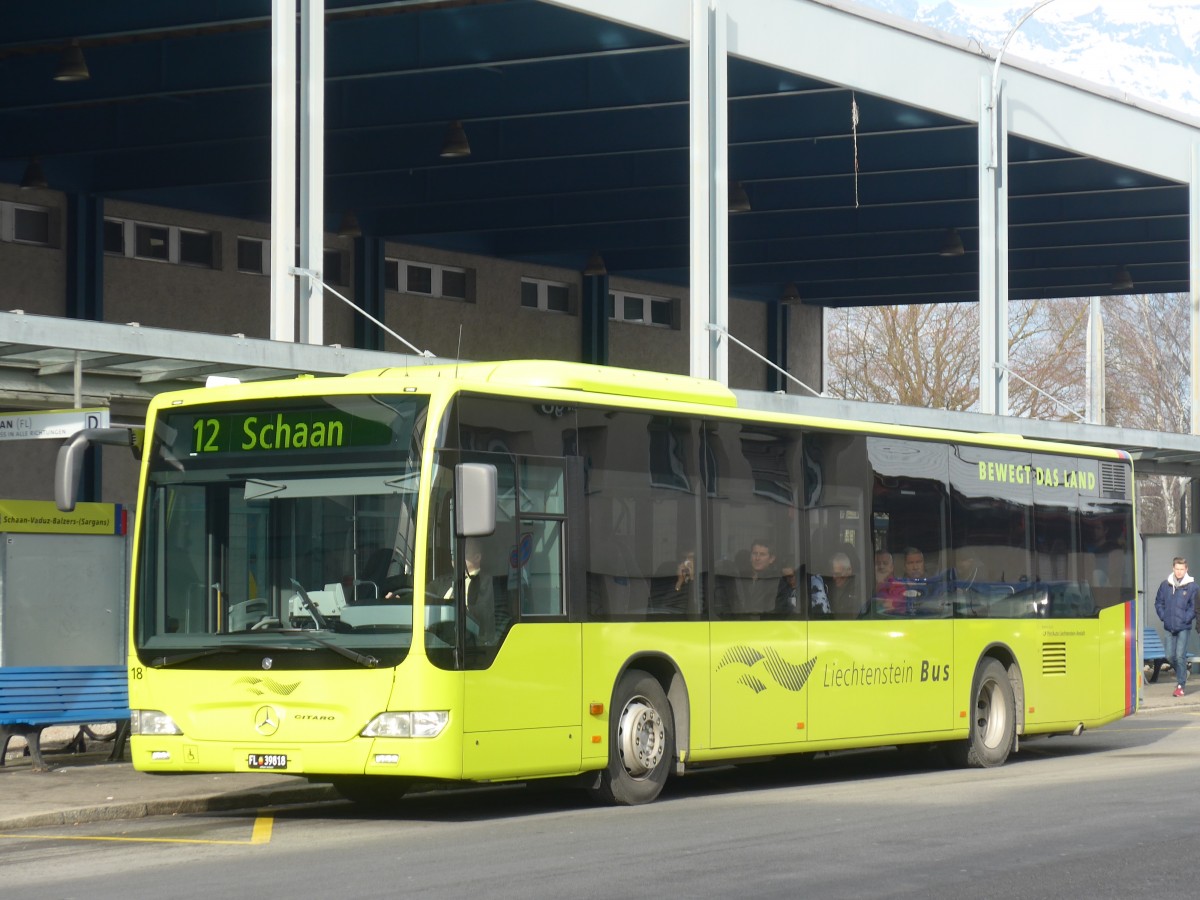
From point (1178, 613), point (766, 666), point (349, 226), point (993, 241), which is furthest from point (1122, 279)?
point (766, 666)

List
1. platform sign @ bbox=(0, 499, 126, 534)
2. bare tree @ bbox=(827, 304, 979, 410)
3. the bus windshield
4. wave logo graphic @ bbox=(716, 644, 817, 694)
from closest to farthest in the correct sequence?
the bus windshield, wave logo graphic @ bbox=(716, 644, 817, 694), platform sign @ bbox=(0, 499, 126, 534), bare tree @ bbox=(827, 304, 979, 410)

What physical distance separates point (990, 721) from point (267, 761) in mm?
7758

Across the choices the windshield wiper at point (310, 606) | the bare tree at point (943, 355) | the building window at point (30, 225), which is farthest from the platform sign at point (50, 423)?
the bare tree at point (943, 355)

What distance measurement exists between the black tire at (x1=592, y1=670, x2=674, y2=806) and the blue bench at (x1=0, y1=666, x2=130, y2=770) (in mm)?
4114

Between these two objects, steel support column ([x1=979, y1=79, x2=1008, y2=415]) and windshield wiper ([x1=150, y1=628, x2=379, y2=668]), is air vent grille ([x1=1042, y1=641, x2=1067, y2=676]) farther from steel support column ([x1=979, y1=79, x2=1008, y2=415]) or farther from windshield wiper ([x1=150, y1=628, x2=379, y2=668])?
windshield wiper ([x1=150, y1=628, x2=379, y2=668])

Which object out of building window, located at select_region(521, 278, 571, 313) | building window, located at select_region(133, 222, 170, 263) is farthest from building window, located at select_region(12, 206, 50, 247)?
building window, located at select_region(521, 278, 571, 313)

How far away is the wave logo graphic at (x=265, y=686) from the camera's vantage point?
501 inches

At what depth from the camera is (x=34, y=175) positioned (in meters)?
29.7

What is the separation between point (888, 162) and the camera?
99.4 feet

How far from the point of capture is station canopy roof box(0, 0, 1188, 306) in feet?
77.0

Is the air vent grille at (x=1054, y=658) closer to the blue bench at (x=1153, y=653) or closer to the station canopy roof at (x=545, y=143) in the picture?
the station canopy roof at (x=545, y=143)

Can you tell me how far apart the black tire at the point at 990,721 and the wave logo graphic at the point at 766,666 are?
9.12 ft

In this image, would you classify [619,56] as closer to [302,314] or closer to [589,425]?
[302,314]

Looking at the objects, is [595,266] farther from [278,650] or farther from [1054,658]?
[278,650]
